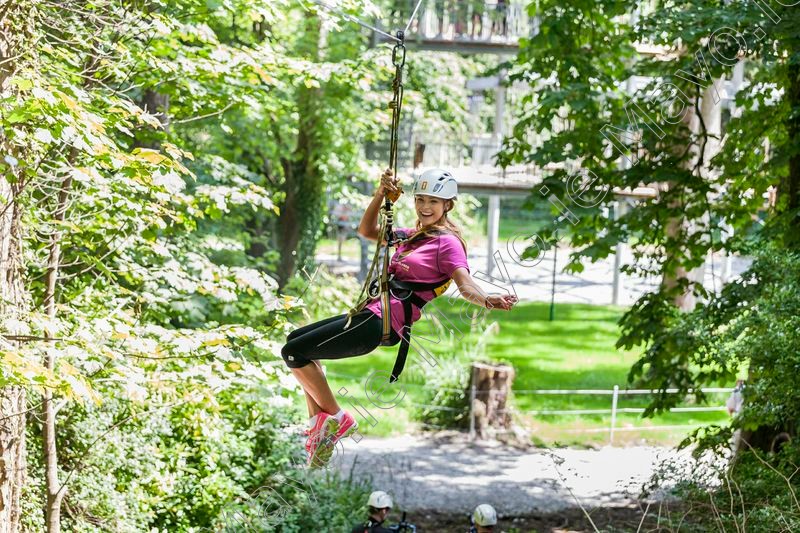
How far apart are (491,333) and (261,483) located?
29.6 ft

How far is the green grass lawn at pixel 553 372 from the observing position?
43.6 ft

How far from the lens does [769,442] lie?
8906 mm

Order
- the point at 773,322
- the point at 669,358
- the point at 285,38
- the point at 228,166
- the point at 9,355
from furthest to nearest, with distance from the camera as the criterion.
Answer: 1. the point at 285,38
2. the point at 228,166
3. the point at 669,358
4. the point at 773,322
5. the point at 9,355

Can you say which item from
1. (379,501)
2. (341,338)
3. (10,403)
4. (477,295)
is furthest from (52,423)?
(477,295)

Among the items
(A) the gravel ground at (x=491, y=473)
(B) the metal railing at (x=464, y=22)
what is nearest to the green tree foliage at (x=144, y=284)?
(A) the gravel ground at (x=491, y=473)

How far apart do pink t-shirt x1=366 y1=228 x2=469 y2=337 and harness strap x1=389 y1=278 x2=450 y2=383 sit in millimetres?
16

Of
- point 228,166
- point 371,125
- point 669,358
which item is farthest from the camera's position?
point 371,125

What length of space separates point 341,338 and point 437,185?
798 millimetres

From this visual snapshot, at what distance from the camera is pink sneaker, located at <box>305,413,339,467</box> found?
4.95 m

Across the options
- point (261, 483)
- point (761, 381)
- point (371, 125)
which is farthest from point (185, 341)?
point (371, 125)

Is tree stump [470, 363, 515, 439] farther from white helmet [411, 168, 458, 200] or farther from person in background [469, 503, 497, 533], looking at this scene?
white helmet [411, 168, 458, 200]

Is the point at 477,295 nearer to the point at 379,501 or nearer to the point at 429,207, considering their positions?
the point at 429,207

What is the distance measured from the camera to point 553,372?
1588cm

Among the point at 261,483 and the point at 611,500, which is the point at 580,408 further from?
the point at 261,483
